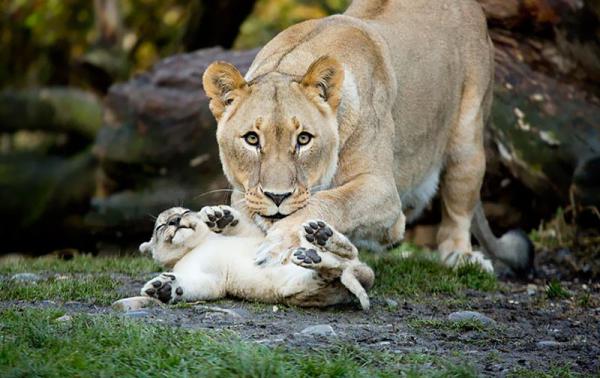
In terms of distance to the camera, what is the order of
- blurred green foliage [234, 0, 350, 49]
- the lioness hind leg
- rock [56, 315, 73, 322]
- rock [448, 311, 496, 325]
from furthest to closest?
blurred green foliage [234, 0, 350, 49] → the lioness hind leg → rock [448, 311, 496, 325] → rock [56, 315, 73, 322]

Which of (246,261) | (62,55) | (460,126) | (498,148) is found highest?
(246,261)

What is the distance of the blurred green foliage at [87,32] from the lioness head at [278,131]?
6.86 m

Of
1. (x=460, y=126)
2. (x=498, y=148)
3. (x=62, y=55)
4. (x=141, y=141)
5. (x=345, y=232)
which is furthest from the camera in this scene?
(x=62, y=55)

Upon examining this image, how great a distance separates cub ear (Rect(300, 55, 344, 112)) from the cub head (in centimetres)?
92

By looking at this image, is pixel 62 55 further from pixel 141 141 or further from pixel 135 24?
pixel 141 141

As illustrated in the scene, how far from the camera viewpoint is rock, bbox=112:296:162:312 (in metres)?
5.45

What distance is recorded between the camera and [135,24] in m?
Result: 16.6

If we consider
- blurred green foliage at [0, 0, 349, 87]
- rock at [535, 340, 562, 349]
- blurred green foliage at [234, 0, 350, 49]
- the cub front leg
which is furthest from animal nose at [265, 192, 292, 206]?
blurred green foliage at [234, 0, 350, 49]

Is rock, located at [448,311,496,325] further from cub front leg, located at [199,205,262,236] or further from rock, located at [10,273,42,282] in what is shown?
rock, located at [10,273,42,282]

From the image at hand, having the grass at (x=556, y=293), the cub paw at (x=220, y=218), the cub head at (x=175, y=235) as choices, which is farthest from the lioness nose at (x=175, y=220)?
the grass at (x=556, y=293)

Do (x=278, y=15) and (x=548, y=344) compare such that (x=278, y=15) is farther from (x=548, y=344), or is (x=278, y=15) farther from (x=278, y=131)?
(x=548, y=344)

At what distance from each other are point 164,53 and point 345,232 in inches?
422

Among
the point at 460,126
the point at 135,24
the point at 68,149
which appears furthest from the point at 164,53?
the point at 460,126

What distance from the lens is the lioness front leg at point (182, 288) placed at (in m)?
5.68
